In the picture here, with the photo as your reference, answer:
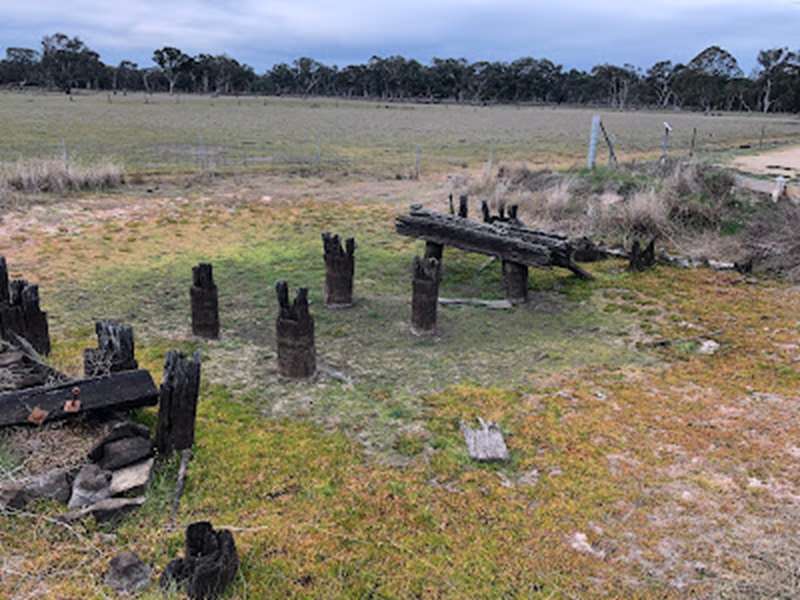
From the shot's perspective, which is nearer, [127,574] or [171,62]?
[127,574]

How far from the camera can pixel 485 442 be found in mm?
5543

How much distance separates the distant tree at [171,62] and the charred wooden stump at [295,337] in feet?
372

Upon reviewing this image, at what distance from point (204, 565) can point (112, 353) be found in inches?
104

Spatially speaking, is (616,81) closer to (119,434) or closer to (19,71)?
(19,71)

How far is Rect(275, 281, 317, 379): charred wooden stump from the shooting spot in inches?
268

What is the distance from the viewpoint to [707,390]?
6781 mm

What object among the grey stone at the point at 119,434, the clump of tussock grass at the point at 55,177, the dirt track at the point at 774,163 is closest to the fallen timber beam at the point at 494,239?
the grey stone at the point at 119,434

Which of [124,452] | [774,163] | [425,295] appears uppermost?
[774,163]

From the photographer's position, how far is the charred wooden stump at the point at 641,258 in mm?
11481

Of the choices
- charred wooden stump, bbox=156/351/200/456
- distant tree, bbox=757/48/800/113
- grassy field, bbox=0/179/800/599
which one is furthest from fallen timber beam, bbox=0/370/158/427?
distant tree, bbox=757/48/800/113

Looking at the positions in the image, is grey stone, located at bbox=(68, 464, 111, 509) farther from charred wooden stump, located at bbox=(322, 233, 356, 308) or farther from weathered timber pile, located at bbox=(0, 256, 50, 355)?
charred wooden stump, located at bbox=(322, 233, 356, 308)

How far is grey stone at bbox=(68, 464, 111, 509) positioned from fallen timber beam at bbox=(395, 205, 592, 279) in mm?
6363

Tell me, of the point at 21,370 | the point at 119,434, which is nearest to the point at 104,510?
the point at 119,434

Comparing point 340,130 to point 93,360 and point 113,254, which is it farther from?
point 93,360
